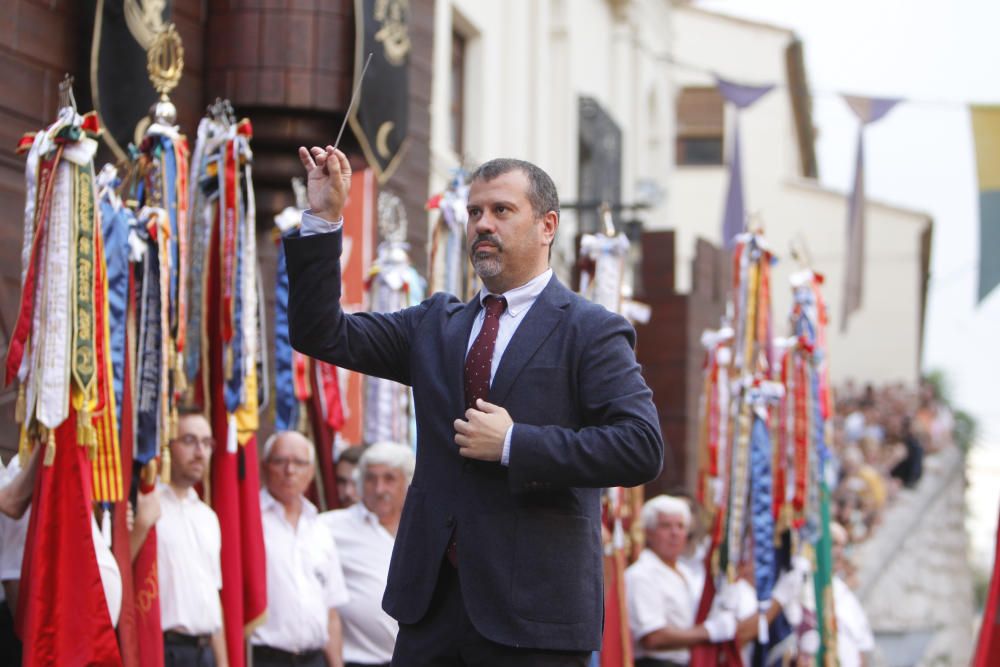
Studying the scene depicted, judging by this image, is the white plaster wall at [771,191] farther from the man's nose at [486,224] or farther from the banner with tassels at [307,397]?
the man's nose at [486,224]

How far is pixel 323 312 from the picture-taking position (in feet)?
13.1

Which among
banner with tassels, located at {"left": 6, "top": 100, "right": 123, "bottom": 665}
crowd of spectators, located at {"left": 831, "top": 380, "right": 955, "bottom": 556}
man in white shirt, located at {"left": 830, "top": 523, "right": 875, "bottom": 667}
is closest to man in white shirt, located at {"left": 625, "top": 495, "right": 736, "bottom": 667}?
man in white shirt, located at {"left": 830, "top": 523, "right": 875, "bottom": 667}

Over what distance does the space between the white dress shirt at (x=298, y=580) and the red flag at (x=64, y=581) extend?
4.59ft

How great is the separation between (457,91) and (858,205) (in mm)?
3564

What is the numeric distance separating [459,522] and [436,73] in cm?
992

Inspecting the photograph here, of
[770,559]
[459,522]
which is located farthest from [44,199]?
[770,559]

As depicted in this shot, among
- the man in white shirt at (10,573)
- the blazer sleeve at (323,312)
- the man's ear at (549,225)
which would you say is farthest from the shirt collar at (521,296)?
the man in white shirt at (10,573)

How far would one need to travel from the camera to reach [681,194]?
29672 millimetres

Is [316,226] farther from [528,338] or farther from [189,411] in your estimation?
[189,411]

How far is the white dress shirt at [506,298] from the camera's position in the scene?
3.98 metres

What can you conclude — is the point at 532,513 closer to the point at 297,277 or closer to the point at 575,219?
the point at 297,277

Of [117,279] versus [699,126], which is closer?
[117,279]

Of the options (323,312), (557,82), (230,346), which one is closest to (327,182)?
(323,312)

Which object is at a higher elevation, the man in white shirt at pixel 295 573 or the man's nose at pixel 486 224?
the man's nose at pixel 486 224
